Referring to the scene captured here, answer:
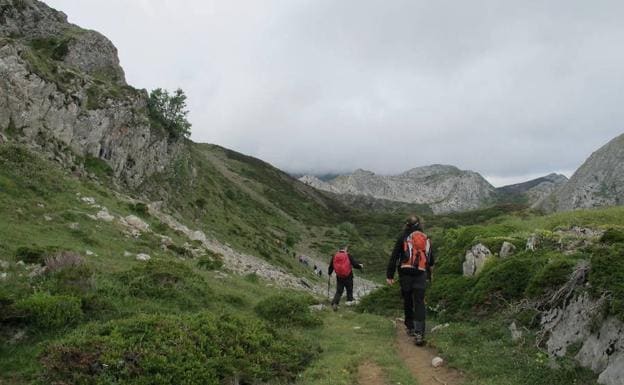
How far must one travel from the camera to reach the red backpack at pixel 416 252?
40.9 feet

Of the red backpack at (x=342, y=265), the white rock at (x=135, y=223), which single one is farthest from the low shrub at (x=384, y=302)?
the white rock at (x=135, y=223)

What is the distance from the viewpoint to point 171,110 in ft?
284

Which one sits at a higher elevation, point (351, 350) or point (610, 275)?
point (610, 275)

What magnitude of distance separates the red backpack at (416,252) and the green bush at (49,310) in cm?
822

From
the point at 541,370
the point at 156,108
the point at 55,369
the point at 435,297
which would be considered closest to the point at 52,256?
the point at 55,369

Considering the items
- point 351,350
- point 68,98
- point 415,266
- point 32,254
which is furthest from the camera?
point 68,98

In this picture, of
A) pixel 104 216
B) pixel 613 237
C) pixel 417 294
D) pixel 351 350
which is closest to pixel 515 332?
pixel 417 294

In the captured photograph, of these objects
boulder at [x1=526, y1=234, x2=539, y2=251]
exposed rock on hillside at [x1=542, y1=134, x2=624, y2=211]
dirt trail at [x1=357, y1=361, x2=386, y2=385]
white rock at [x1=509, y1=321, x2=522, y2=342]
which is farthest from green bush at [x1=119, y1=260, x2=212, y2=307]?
exposed rock on hillside at [x1=542, y1=134, x2=624, y2=211]

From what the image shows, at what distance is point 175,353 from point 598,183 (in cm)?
8625

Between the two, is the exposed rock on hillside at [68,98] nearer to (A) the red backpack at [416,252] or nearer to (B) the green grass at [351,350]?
(B) the green grass at [351,350]

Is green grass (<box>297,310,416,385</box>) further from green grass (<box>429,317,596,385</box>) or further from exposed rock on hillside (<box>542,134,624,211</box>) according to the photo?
exposed rock on hillside (<box>542,134,624,211</box>)

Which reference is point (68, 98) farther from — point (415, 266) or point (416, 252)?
point (415, 266)

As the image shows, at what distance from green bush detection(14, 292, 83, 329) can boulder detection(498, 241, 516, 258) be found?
12583mm

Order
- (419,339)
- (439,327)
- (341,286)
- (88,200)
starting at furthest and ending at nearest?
(88,200) → (341,286) → (439,327) → (419,339)
